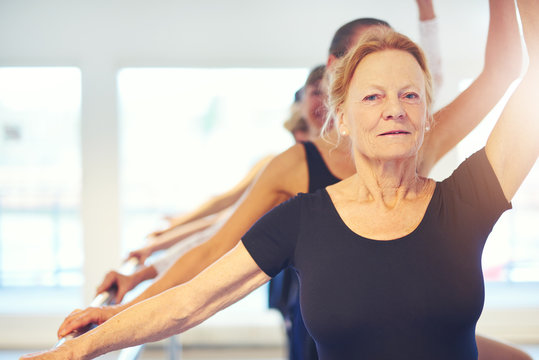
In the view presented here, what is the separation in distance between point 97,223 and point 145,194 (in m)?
1.94

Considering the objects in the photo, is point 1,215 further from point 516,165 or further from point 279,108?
point 516,165

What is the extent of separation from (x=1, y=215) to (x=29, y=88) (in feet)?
4.93

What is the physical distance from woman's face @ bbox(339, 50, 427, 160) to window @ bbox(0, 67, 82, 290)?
4.64 m

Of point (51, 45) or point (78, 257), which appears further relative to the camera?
point (78, 257)

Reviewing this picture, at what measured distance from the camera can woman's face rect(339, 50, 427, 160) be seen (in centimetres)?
122

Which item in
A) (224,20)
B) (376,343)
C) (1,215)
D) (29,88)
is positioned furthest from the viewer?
(1,215)

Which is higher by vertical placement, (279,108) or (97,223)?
(279,108)

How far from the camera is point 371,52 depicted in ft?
4.24

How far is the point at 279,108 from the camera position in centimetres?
605

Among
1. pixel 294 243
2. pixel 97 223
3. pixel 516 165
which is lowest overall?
pixel 294 243

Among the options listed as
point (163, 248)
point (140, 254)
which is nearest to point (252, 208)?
point (140, 254)

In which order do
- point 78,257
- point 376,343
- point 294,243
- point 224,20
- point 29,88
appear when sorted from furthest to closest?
point 78,257
point 29,88
point 224,20
point 294,243
point 376,343

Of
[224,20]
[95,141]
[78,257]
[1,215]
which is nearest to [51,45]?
[95,141]

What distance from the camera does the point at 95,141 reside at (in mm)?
5234
